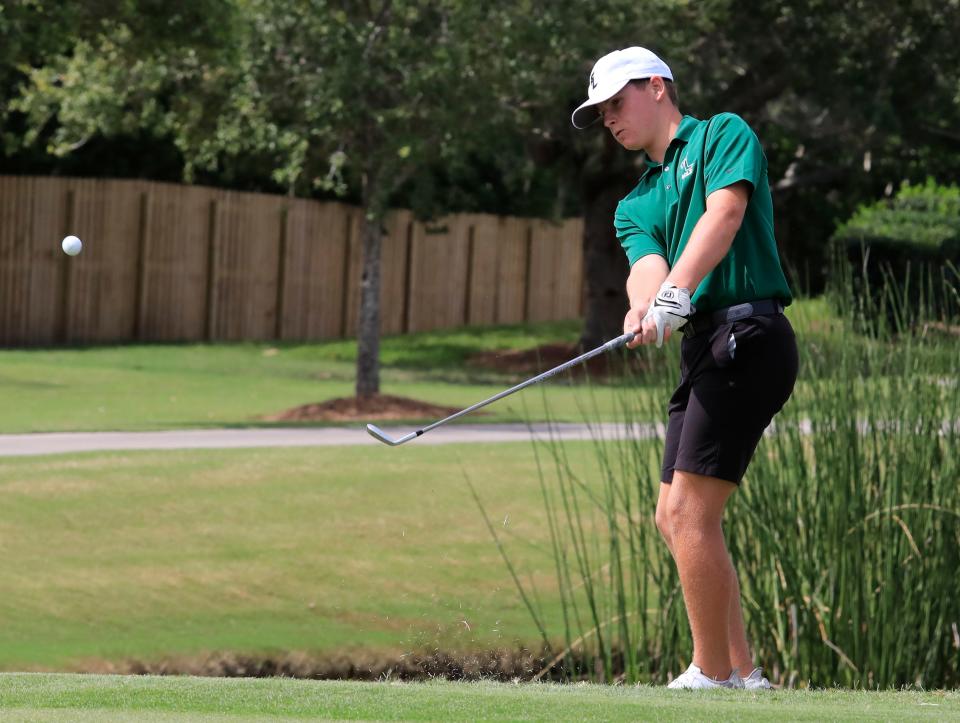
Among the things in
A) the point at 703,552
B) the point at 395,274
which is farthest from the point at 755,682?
the point at 395,274

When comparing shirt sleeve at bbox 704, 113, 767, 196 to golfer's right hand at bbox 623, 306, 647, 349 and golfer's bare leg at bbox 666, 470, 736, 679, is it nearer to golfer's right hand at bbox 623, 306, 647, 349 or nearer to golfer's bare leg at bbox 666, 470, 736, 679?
golfer's right hand at bbox 623, 306, 647, 349

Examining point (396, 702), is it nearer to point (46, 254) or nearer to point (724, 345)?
point (724, 345)

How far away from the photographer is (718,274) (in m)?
4.87

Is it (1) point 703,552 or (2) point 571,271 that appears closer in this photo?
(1) point 703,552

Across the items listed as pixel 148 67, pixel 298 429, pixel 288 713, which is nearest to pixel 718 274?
pixel 288 713

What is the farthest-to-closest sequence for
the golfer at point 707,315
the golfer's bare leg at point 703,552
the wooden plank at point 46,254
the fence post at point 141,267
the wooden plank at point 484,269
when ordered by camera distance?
the wooden plank at point 484,269, the fence post at point 141,267, the wooden plank at point 46,254, the golfer's bare leg at point 703,552, the golfer at point 707,315

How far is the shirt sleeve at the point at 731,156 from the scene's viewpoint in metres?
4.76

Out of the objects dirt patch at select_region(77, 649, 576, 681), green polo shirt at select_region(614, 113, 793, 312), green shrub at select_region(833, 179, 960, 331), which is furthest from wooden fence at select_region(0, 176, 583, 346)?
green polo shirt at select_region(614, 113, 793, 312)

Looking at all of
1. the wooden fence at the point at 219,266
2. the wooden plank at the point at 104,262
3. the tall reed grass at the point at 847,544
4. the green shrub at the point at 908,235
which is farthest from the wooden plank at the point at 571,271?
the tall reed grass at the point at 847,544

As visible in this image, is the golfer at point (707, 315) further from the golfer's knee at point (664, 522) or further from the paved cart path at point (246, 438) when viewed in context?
the paved cart path at point (246, 438)

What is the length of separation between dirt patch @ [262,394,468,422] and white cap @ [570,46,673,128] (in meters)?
11.1

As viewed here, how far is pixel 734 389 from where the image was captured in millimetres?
4836

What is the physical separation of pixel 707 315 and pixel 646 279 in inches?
10.7

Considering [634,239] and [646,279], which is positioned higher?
[634,239]
